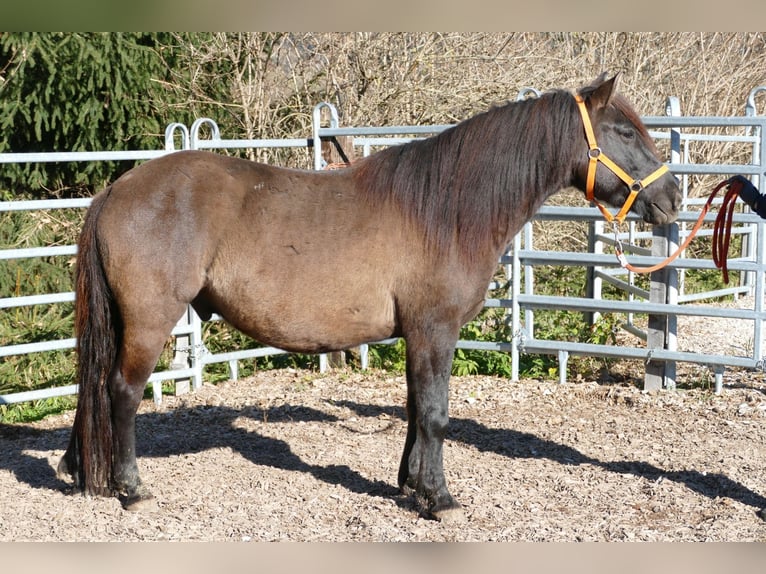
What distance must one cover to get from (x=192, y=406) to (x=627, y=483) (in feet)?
11.0

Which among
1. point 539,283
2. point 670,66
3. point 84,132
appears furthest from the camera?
point 670,66

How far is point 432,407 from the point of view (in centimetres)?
421

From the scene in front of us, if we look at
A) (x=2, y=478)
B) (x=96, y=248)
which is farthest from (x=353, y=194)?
(x=2, y=478)

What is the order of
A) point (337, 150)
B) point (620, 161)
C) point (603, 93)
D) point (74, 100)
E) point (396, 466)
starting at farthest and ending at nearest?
point (74, 100) < point (337, 150) < point (396, 466) < point (620, 161) < point (603, 93)

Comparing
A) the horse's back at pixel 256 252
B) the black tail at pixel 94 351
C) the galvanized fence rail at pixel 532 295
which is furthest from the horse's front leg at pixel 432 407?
the galvanized fence rail at pixel 532 295

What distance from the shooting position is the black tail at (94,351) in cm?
414

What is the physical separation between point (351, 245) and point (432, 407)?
91cm

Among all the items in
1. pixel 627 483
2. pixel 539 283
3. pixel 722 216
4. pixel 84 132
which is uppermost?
pixel 84 132

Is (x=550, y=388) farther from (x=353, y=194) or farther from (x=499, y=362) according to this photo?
(x=353, y=194)

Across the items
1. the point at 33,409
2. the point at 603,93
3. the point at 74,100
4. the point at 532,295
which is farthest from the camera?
the point at 74,100

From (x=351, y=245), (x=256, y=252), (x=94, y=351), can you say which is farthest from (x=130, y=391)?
(x=351, y=245)

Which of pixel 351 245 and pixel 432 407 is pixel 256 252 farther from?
pixel 432 407

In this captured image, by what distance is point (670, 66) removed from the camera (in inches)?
440

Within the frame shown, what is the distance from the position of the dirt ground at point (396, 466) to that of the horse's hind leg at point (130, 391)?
126 mm
